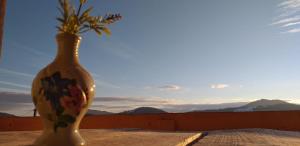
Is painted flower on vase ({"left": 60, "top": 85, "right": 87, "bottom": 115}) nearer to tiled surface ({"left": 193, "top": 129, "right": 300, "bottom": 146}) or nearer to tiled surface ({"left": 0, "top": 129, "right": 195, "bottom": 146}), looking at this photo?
tiled surface ({"left": 0, "top": 129, "right": 195, "bottom": 146})

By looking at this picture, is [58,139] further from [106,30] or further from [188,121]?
[188,121]

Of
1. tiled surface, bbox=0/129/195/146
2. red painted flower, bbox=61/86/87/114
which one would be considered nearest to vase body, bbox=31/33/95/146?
red painted flower, bbox=61/86/87/114

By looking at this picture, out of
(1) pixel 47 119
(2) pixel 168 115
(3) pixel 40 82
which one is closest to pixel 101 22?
(3) pixel 40 82

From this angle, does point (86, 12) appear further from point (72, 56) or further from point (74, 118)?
point (74, 118)

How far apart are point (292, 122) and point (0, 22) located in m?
7.61

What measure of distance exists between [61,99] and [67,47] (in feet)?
0.90

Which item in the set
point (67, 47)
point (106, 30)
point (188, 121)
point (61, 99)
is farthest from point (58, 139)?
point (188, 121)

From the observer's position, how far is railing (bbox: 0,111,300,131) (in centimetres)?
784

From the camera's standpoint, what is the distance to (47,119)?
130 centimetres

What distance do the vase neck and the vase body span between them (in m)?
0.04

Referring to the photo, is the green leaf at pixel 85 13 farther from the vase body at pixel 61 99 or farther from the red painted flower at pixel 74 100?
the red painted flower at pixel 74 100

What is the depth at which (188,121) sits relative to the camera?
8125 millimetres

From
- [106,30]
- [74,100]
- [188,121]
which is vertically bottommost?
[188,121]

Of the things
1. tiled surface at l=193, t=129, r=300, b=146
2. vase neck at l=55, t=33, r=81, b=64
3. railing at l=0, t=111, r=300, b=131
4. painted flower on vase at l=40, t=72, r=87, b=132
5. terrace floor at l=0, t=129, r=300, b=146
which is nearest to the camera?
painted flower on vase at l=40, t=72, r=87, b=132
